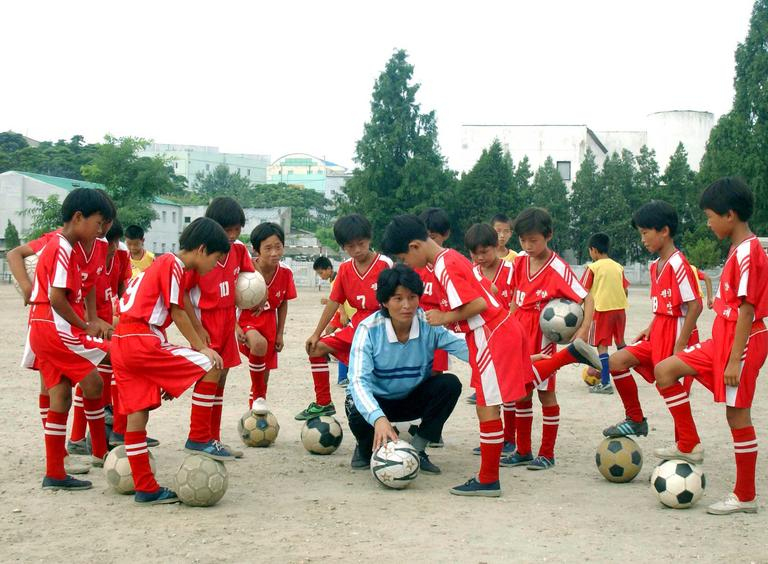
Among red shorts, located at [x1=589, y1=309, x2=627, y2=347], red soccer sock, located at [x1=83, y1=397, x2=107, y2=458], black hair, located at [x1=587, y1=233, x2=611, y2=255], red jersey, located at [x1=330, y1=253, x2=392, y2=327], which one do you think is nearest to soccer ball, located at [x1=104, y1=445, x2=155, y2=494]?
red soccer sock, located at [x1=83, y1=397, x2=107, y2=458]

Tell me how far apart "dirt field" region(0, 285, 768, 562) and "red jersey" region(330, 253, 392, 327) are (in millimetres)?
1211

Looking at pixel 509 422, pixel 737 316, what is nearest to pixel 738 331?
pixel 737 316

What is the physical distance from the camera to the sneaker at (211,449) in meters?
6.49

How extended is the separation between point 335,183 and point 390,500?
400 feet

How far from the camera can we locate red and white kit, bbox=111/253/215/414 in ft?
18.3

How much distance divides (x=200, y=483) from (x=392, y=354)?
5.72ft

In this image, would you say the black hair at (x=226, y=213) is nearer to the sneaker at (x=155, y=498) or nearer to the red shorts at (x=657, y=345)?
the sneaker at (x=155, y=498)

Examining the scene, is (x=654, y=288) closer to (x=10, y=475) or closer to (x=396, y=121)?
(x=10, y=475)

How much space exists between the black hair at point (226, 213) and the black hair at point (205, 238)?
132cm

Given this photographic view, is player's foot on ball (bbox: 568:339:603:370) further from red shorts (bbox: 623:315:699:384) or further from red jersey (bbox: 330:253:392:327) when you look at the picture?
red jersey (bbox: 330:253:392:327)

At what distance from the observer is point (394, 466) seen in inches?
235

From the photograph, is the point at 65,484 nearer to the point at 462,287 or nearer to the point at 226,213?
the point at 226,213

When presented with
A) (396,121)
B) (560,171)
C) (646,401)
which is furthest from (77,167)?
(646,401)

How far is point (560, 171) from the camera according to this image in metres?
67.1
